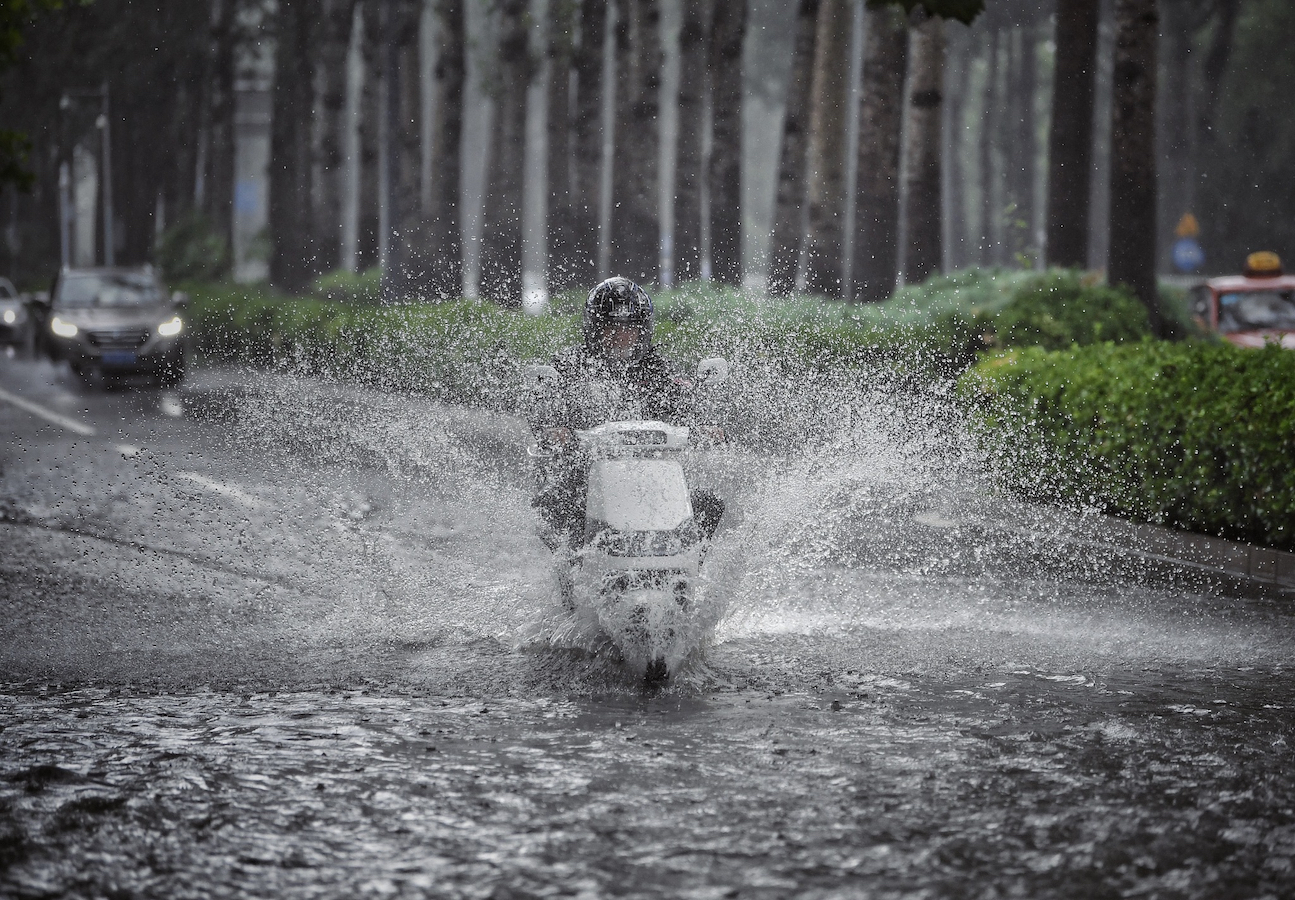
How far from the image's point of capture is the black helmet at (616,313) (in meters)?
7.65

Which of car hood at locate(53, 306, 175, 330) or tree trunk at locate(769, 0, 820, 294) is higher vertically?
tree trunk at locate(769, 0, 820, 294)

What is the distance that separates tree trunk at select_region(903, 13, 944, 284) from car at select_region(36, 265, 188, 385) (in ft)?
37.9

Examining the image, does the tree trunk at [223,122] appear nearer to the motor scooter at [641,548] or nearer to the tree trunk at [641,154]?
the tree trunk at [641,154]

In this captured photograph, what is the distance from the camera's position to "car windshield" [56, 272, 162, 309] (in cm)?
2870

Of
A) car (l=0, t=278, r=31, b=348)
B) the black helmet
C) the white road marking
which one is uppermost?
the black helmet

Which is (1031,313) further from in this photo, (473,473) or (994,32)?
(994,32)

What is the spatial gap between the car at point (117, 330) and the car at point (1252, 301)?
50.5ft

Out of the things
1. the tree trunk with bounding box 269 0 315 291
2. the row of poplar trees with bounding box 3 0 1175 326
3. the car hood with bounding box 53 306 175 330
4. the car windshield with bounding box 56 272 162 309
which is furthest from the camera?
the tree trunk with bounding box 269 0 315 291

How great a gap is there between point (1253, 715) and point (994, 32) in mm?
54063

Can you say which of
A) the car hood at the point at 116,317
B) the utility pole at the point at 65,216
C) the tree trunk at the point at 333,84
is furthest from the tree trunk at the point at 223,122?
the car hood at the point at 116,317

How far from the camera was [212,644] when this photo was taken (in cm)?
814

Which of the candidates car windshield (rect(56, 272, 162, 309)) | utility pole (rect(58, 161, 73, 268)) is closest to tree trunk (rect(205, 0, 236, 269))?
utility pole (rect(58, 161, 73, 268))

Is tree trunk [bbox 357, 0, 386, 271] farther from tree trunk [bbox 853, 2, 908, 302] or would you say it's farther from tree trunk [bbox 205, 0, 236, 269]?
tree trunk [bbox 853, 2, 908, 302]

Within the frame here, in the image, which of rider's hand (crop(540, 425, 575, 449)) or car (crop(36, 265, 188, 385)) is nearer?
rider's hand (crop(540, 425, 575, 449))
